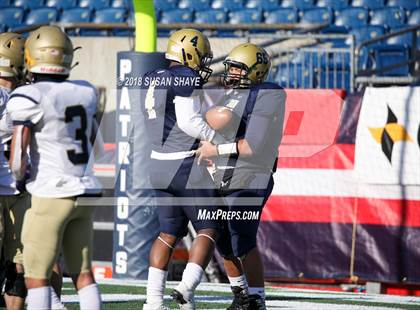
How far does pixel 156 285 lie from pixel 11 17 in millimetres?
9246

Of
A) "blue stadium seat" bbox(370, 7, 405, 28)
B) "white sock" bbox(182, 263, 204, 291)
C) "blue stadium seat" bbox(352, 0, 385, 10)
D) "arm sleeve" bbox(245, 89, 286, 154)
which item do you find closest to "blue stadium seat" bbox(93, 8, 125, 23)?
"blue stadium seat" bbox(352, 0, 385, 10)

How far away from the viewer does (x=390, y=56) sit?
11945 mm

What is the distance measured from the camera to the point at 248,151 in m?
5.97

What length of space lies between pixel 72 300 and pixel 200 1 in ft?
25.6

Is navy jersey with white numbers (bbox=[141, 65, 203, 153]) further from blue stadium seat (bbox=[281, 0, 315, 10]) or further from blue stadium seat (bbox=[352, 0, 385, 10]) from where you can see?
blue stadium seat (bbox=[352, 0, 385, 10])

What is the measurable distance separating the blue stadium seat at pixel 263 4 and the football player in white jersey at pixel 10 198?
8.16m

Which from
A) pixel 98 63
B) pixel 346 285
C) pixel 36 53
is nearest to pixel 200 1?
pixel 98 63

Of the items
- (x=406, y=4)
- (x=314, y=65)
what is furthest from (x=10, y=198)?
(x=406, y=4)

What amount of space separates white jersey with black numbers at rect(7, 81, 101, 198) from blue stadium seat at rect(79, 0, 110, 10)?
9818 mm

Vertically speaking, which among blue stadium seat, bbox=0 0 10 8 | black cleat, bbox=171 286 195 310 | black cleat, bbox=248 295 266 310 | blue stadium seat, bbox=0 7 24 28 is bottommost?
black cleat, bbox=248 295 266 310

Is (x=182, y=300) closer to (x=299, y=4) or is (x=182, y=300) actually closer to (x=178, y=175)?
(x=178, y=175)

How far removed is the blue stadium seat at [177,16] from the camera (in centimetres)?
1359

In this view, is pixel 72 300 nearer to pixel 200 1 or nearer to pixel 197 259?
pixel 197 259

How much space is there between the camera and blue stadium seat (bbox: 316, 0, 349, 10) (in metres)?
13.4
